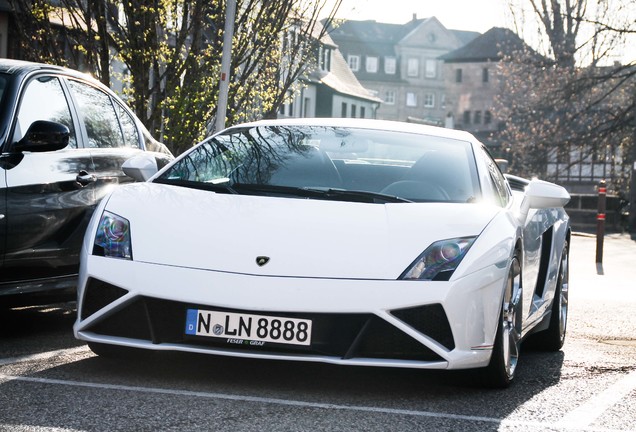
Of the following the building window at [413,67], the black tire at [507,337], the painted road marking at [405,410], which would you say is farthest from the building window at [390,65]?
the painted road marking at [405,410]

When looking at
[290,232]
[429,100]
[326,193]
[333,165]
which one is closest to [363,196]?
[326,193]

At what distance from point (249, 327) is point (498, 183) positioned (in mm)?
2225

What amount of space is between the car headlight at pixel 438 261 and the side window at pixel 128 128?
11.8ft

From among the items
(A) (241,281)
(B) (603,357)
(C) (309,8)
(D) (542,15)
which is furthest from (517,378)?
(D) (542,15)

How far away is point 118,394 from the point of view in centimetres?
549

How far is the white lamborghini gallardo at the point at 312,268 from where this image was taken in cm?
559

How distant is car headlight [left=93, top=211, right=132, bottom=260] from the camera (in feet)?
19.5

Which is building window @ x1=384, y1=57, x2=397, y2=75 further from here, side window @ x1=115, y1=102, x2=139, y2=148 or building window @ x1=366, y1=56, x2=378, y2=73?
side window @ x1=115, y1=102, x2=139, y2=148

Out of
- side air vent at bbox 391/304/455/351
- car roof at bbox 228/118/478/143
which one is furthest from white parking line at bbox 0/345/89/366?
side air vent at bbox 391/304/455/351

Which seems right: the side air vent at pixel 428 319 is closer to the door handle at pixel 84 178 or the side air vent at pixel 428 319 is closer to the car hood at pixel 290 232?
the car hood at pixel 290 232

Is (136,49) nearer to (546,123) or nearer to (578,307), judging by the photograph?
(578,307)

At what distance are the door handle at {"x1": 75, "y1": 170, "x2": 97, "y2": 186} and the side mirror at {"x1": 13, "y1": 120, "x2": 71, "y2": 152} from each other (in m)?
0.41

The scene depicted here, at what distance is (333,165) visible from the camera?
22.5 feet

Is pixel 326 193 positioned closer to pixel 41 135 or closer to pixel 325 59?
pixel 41 135
